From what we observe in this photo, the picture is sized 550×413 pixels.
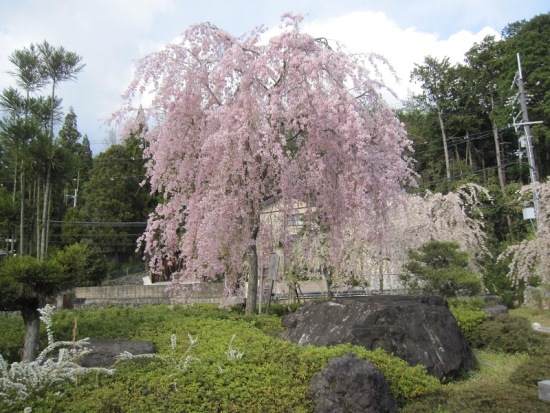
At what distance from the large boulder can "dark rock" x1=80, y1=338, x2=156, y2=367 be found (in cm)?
228

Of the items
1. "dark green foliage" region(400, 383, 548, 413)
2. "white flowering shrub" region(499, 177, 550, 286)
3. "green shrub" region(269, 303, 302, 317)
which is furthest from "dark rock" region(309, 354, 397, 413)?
"white flowering shrub" region(499, 177, 550, 286)

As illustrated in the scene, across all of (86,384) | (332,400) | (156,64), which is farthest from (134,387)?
(156,64)

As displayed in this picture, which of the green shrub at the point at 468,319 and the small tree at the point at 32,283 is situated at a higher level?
the small tree at the point at 32,283

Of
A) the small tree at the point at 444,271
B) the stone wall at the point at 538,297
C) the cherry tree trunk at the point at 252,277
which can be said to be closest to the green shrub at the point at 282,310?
the cherry tree trunk at the point at 252,277

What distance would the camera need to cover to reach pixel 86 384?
4824 mm

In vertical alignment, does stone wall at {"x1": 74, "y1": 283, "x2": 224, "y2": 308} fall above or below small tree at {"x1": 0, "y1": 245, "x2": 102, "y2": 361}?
below

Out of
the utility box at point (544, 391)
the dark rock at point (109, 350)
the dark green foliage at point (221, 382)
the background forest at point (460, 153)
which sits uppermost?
the background forest at point (460, 153)

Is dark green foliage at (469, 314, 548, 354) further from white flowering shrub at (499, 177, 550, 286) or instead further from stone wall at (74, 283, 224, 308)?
stone wall at (74, 283, 224, 308)

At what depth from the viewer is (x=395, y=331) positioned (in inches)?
267

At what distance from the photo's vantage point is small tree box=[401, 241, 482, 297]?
41.4ft

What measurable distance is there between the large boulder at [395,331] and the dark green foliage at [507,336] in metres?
1.62

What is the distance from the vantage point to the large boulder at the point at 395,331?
21.9 feet

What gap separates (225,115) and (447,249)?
25.1ft

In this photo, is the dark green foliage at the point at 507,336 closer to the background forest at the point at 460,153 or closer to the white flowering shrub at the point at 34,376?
the white flowering shrub at the point at 34,376
